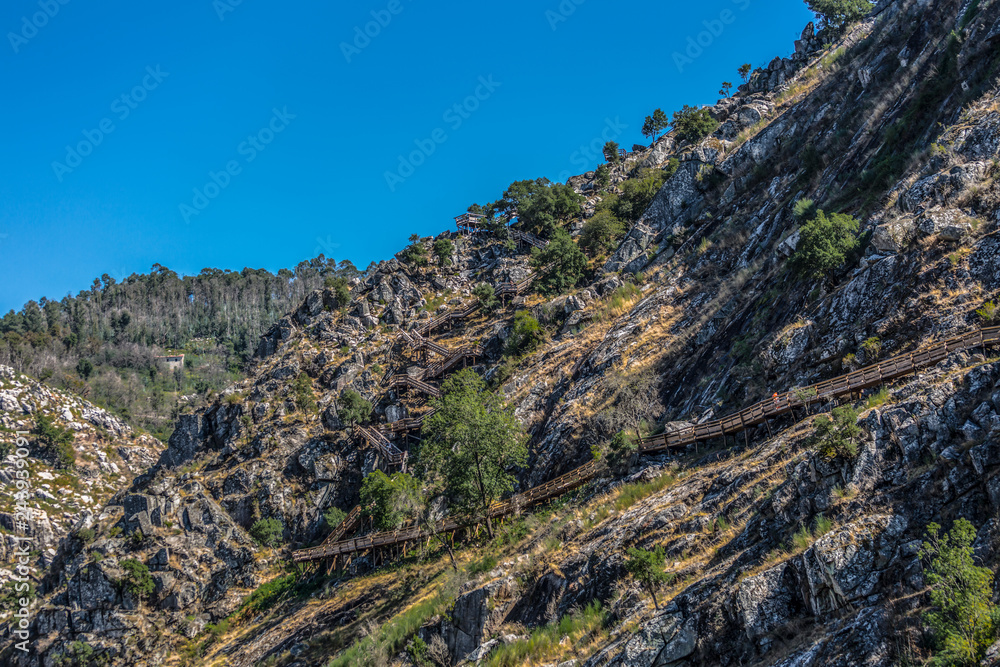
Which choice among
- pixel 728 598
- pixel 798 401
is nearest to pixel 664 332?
pixel 798 401

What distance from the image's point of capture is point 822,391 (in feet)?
82.9

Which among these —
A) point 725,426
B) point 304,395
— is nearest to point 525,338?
point 304,395

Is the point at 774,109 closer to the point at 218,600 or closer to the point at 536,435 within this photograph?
the point at 536,435

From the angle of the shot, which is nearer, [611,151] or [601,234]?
[601,234]

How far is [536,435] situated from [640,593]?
71.9ft

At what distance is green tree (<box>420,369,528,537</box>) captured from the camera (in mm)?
34000

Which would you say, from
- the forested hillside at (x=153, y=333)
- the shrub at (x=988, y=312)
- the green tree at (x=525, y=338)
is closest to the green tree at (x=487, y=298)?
the green tree at (x=525, y=338)

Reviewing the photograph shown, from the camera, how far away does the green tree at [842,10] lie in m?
77.1

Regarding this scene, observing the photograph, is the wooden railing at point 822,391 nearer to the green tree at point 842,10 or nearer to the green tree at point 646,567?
the green tree at point 646,567

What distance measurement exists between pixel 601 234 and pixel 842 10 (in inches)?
1714

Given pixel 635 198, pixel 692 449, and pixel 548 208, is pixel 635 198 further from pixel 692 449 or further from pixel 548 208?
pixel 692 449

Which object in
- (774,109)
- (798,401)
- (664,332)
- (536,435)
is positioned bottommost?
(798,401)

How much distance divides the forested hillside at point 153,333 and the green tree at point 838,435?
318 ft

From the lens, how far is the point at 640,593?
1988cm
